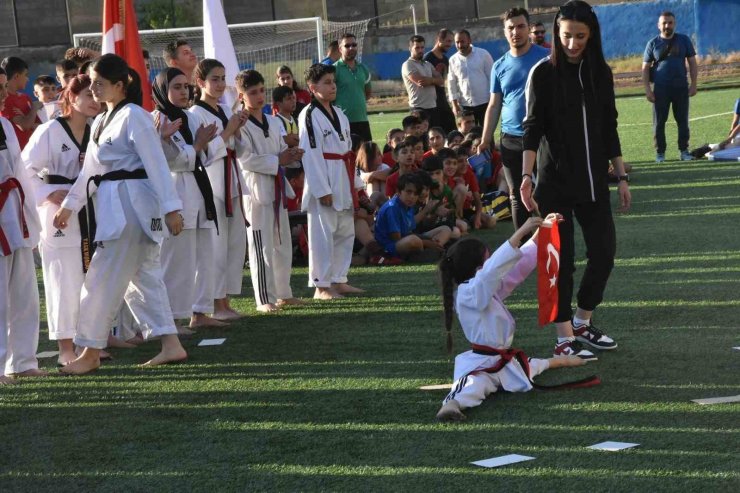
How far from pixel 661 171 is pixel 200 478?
Result: 12153 millimetres

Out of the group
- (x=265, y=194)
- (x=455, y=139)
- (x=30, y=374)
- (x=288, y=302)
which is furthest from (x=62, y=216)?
(x=455, y=139)

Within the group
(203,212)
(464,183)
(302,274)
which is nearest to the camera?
(203,212)

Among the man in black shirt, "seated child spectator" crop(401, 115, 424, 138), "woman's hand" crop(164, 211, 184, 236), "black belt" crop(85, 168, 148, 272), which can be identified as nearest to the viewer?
"woman's hand" crop(164, 211, 184, 236)

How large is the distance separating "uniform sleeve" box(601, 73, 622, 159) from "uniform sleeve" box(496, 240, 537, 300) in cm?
92

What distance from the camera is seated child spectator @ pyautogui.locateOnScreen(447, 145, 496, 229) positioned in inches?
483

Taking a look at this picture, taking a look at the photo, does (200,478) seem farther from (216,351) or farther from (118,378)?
(216,351)

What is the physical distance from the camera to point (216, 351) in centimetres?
766

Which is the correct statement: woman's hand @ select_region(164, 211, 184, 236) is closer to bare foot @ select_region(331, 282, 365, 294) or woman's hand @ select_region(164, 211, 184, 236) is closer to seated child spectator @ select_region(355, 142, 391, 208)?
bare foot @ select_region(331, 282, 365, 294)

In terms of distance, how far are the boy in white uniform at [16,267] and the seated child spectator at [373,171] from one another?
5.42 metres

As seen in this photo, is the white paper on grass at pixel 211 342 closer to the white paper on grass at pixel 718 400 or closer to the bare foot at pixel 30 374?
the bare foot at pixel 30 374

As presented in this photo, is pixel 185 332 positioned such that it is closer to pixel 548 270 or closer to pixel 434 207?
pixel 548 270

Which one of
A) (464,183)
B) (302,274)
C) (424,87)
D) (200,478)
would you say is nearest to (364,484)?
(200,478)

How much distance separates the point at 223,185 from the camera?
8.63 metres

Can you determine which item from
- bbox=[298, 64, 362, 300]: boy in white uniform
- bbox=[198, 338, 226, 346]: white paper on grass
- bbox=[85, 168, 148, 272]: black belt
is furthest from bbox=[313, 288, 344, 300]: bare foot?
bbox=[85, 168, 148, 272]: black belt
